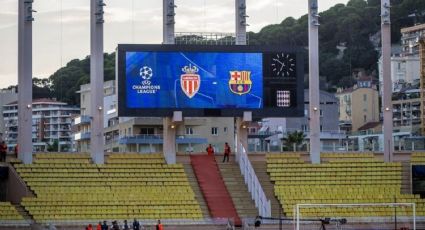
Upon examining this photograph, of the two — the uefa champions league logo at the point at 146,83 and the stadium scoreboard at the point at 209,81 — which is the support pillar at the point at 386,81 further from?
the uefa champions league logo at the point at 146,83

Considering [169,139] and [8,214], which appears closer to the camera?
[8,214]

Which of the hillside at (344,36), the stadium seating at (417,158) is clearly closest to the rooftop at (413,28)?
the hillside at (344,36)

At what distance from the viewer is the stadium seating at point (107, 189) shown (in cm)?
5122

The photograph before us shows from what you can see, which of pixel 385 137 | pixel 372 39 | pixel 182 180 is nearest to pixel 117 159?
pixel 182 180

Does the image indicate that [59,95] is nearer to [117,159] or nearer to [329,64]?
[329,64]

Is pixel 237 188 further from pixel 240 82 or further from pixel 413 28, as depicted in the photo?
pixel 413 28

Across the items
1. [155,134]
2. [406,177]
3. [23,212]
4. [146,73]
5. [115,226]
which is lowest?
[115,226]

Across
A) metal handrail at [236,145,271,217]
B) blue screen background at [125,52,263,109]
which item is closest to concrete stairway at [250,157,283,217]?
metal handrail at [236,145,271,217]

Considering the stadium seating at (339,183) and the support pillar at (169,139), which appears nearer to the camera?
the stadium seating at (339,183)

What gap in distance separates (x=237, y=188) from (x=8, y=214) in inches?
451

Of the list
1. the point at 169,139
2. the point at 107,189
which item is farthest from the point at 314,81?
the point at 107,189

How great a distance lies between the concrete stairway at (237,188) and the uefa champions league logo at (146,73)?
236 inches

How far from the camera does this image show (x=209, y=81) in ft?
182

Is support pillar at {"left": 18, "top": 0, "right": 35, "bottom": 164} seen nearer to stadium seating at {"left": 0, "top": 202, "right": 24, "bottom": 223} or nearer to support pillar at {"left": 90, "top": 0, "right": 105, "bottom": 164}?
support pillar at {"left": 90, "top": 0, "right": 105, "bottom": 164}
